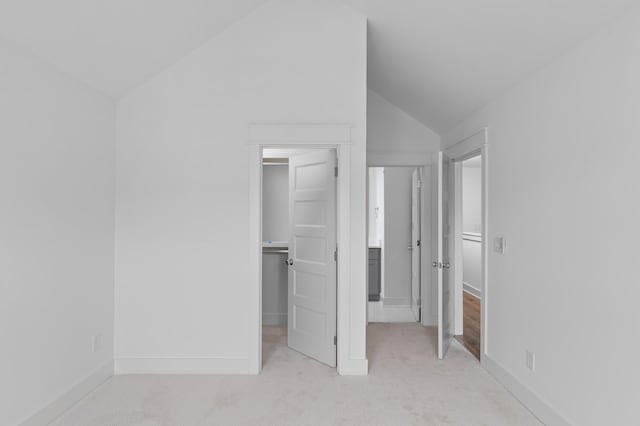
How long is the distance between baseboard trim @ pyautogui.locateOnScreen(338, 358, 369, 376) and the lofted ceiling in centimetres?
257

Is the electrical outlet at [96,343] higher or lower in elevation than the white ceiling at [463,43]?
lower

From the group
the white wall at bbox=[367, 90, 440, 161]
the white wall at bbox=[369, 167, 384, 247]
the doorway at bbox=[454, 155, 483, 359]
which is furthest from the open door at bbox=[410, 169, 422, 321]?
the white wall at bbox=[369, 167, 384, 247]

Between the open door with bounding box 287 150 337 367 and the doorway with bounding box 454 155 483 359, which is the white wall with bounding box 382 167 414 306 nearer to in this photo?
the doorway with bounding box 454 155 483 359

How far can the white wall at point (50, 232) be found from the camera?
224 cm

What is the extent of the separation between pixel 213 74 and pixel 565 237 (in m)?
3.02

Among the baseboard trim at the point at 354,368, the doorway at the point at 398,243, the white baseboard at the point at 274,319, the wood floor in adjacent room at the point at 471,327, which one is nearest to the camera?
the baseboard trim at the point at 354,368

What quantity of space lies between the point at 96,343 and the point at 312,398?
1814 millimetres

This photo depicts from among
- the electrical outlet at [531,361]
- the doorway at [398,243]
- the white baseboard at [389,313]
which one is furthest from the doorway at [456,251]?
the doorway at [398,243]

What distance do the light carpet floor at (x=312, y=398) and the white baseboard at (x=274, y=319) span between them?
3.69 ft

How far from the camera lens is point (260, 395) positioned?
286 centimetres

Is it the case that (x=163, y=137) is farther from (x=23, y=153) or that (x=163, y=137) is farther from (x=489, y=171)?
(x=489, y=171)

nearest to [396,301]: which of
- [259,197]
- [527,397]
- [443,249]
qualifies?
[443,249]

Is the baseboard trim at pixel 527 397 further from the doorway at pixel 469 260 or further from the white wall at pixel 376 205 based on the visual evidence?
the white wall at pixel 376 205

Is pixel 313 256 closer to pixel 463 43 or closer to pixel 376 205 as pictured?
pixel 463 43
